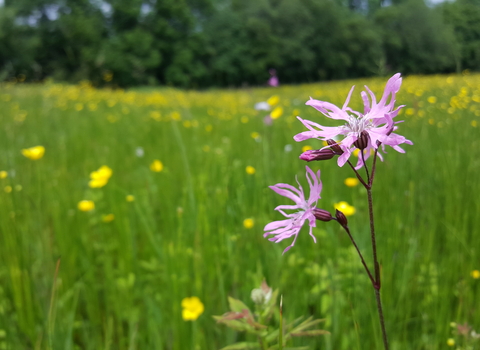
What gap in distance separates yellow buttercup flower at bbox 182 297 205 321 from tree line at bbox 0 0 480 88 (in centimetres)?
1752

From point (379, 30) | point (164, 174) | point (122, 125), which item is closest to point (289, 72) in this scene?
point (379, 30)

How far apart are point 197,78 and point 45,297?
63.9 feet

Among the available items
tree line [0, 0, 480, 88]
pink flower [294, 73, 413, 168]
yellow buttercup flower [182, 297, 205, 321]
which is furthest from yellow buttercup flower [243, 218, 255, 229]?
tree line [0, 0, 480, 88]

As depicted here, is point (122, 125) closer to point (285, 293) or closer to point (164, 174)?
point (164, 174)

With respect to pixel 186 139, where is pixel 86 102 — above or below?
above

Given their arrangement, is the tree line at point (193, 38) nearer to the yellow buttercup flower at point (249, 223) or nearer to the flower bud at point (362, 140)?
the yellow buttercup flower at point (249, 223)

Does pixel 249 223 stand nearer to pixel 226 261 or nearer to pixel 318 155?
pixel 226 261

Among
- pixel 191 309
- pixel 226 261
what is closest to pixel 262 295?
pixel 191 309

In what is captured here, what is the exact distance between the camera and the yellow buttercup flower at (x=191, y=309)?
28.4 inches

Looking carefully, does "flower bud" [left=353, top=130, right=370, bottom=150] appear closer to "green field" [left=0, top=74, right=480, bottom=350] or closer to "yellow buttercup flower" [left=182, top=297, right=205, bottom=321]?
"green field" [left=0, top=74, right=480, bottom=350]

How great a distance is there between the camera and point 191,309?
0.75 m

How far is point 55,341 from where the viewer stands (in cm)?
68

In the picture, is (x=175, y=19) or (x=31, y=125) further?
(x=175, y=19)

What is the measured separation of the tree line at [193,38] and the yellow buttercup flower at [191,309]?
17.5 meters
